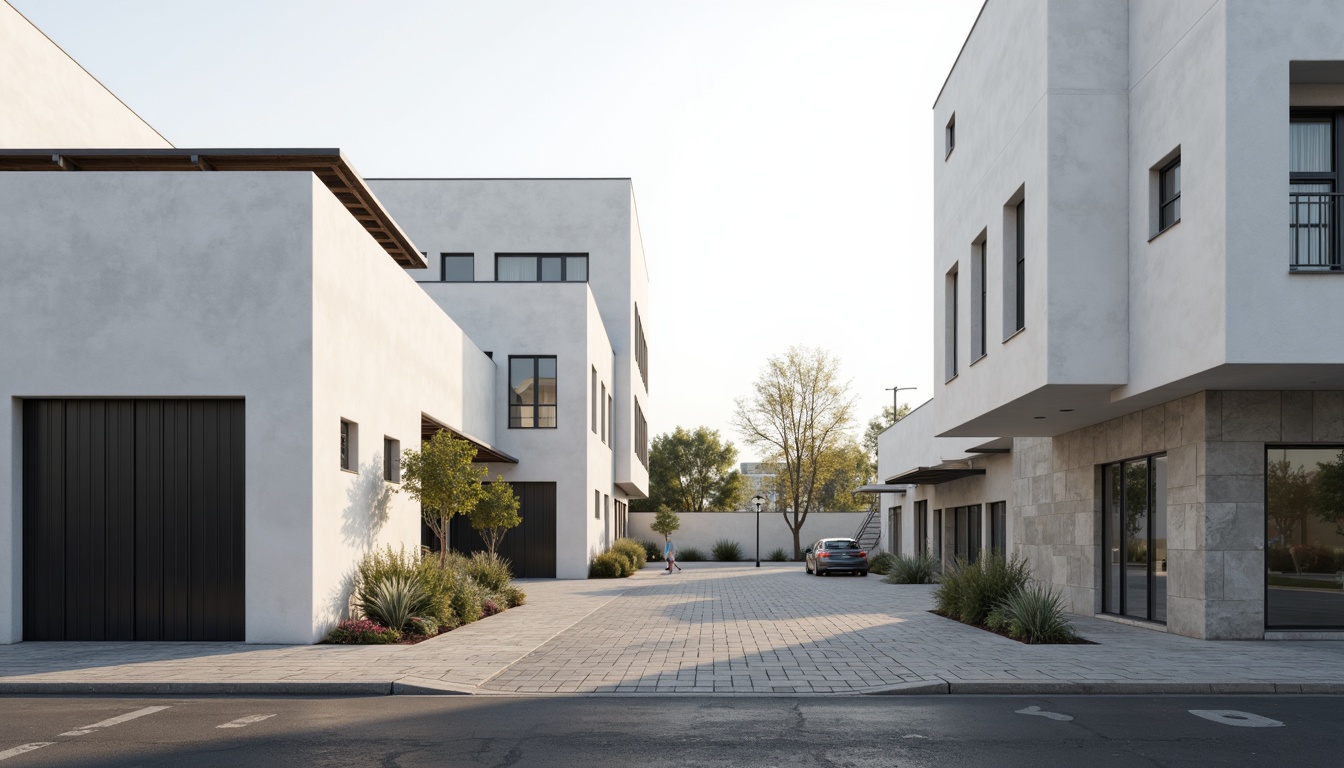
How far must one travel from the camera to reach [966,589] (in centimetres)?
1728

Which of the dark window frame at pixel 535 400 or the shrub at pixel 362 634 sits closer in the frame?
the shrub at pixel 362 634

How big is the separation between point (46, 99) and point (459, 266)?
19.8m

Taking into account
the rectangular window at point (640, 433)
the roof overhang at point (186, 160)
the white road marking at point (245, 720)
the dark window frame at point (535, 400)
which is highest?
the roof overhang at point (186, 160)

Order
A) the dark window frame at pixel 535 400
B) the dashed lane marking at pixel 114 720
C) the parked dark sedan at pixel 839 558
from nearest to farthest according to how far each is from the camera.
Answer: the dashed lane marking at pixel 114 720 → the dark window frame at pixel 535 400 → the parked dark sedan at pixel 839 558

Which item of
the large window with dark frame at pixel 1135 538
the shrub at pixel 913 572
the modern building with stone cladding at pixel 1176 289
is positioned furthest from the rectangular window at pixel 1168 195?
the shrub at pixel 913 572

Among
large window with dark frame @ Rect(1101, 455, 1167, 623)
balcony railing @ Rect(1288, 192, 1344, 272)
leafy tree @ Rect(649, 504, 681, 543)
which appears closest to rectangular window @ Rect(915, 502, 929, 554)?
leafy tree @ Rect(649, 504, 681, 543)

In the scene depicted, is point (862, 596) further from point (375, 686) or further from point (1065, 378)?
point (375, 686)

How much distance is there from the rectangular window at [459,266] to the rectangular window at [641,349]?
22.5 feet

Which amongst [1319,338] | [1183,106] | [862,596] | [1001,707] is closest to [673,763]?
[1001,707]

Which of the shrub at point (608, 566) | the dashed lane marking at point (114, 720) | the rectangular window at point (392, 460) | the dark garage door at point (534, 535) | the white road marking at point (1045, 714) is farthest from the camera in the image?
the shrub at point (608, 566)

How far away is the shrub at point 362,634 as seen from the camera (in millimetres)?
13891

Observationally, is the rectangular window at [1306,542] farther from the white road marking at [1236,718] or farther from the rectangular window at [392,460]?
the rectangular window at [392,460]

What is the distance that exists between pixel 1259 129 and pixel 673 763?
9981mm

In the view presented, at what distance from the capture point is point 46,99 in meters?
18.1
